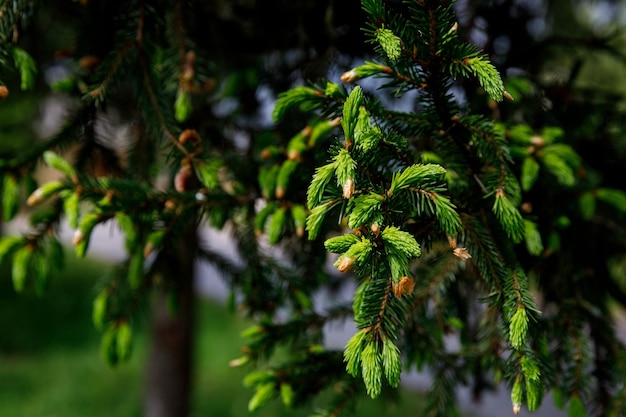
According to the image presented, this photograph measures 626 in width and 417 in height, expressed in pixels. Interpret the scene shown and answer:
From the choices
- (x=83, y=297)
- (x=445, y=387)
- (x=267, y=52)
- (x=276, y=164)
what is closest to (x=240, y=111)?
(x=267, y=52)

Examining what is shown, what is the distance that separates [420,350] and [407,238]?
80 centimetres

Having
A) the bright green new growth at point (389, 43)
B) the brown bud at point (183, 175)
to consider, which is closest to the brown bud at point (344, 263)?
the bright green new growth at point (389, 43)

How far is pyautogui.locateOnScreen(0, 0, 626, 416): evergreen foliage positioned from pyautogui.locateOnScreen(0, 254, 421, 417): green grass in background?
2277 mm

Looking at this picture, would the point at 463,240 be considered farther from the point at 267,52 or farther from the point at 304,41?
the point at 267,52

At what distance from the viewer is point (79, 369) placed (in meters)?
5.87

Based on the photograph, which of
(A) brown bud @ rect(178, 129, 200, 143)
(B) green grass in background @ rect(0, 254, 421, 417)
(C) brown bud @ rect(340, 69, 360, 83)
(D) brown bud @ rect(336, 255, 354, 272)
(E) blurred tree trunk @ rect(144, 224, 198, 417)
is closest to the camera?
(D) brown bud @ rect(336, 255, 354, 272)

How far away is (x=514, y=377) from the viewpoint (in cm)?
113

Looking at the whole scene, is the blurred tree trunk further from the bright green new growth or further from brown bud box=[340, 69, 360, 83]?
the bright green new growth

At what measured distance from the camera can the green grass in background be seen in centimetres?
501

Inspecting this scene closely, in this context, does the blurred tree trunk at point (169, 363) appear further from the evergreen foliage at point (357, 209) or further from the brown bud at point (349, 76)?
the brown bud at point (349, 76)

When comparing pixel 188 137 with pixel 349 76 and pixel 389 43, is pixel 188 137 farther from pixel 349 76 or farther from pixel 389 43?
pixel 389 43

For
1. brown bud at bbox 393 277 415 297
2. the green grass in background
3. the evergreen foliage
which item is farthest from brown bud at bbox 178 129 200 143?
the green grass in background

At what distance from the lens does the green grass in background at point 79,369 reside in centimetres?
501

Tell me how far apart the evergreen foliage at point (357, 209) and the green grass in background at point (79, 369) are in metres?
2.28
